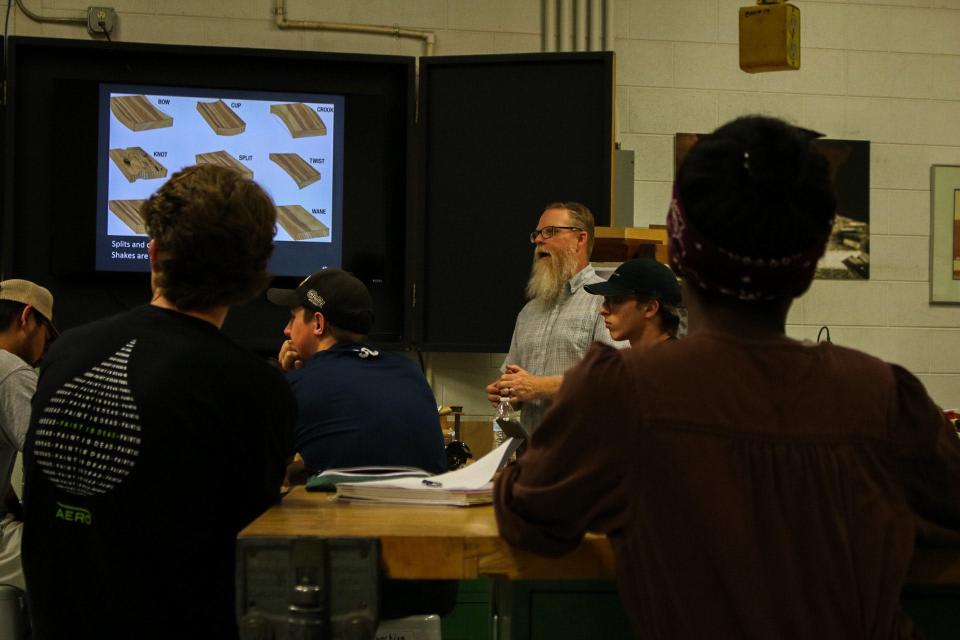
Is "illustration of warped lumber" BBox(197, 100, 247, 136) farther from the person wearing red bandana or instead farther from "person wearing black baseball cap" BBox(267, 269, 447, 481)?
the person wearing red bandana

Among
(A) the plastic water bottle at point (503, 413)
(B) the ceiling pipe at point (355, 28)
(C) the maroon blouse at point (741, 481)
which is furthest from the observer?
(B) the ceiling pipe at point (355, 28)

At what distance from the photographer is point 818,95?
5188 millimetres

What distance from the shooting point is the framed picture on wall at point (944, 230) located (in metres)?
5.24

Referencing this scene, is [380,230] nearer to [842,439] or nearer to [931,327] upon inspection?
[931,327]

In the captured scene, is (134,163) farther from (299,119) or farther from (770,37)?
(770,37)

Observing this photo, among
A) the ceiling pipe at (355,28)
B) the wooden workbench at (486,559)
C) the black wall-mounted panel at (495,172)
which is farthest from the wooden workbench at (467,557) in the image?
the ceiling pipe at (355,28)

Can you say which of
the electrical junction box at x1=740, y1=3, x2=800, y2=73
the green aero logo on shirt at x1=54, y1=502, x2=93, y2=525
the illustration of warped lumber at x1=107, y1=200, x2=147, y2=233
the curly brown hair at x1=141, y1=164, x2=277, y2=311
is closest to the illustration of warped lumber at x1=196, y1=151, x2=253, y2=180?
the illustration of warped lumber at x1=107, y1=200, x2=147, y2=233

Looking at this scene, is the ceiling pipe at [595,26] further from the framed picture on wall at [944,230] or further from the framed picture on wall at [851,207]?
the framed picture on wall at [944,230]

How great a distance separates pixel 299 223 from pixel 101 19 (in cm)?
130

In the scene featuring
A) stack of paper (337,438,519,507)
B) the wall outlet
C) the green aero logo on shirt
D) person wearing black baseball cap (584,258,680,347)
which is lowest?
the green aero logo on shirt

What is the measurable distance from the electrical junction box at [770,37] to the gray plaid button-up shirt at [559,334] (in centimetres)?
128

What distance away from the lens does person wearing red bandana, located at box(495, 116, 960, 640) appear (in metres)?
1.07

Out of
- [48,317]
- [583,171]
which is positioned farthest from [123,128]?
[583,171]

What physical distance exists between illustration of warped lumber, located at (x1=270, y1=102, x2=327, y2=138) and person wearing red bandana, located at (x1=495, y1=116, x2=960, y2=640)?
3.79 m
